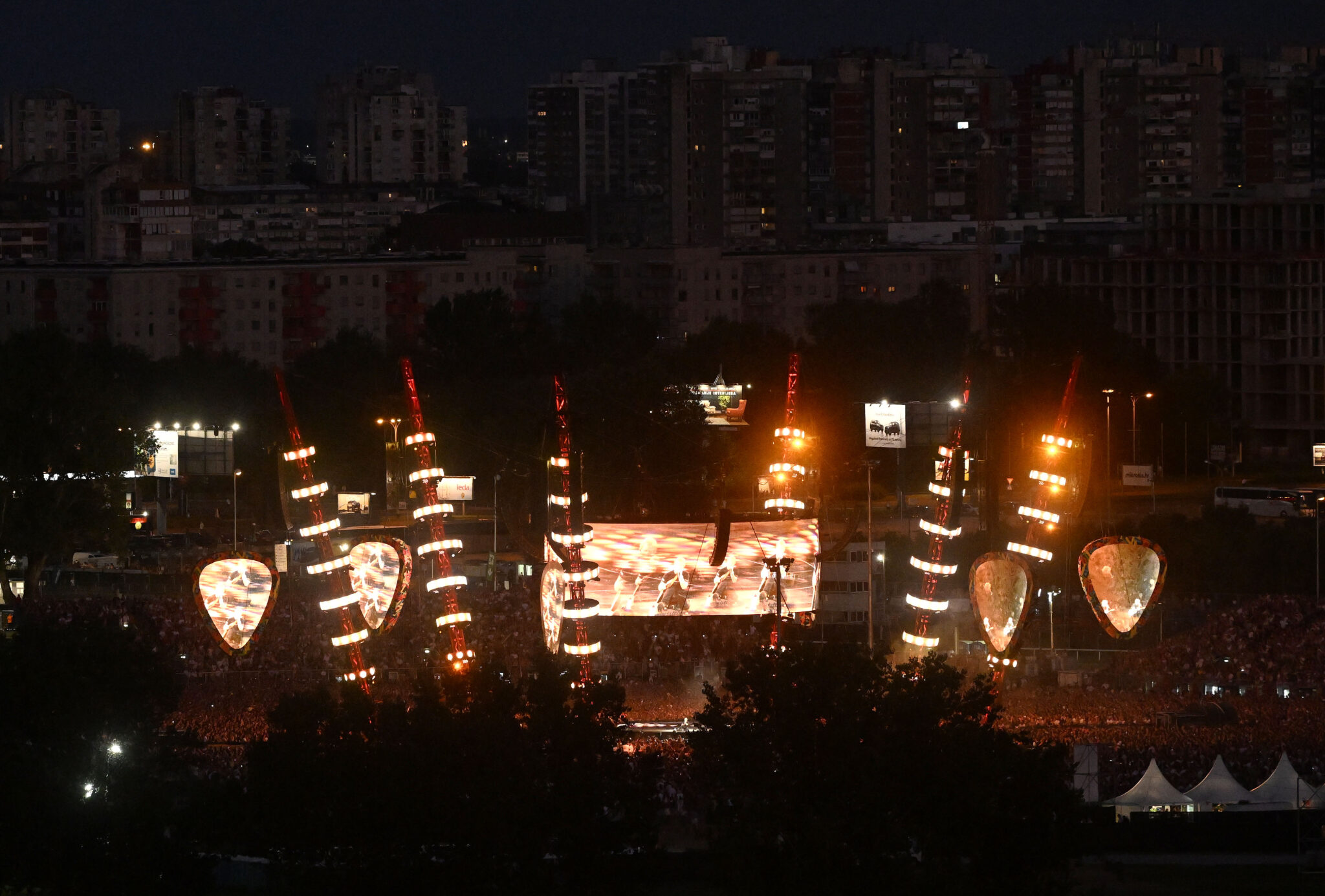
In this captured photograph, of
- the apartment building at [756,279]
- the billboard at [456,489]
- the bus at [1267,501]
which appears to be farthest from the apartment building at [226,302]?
the bus at [1267,501]

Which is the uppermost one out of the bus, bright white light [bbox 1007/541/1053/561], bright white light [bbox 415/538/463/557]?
bright white light [bbox 415/538/463/557]

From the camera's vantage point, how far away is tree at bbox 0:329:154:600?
122 feet

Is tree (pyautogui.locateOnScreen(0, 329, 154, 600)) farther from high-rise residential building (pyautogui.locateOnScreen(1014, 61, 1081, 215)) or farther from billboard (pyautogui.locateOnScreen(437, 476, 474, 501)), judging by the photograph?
high-rise residential building (pyautogui.locateOnScreen(1014, 61, 1081, 215))

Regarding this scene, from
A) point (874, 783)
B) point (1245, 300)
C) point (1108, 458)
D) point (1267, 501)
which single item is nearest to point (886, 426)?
point (1108, 458)

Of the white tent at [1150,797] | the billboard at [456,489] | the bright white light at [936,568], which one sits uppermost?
the bright white light at [936,568]

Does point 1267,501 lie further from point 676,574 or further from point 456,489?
point 676,574

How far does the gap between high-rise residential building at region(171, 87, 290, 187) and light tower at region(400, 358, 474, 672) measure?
300 ft

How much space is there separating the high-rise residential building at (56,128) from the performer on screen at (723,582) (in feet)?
302

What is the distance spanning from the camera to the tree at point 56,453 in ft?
122

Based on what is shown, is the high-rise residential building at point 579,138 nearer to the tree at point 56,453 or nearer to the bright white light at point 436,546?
the tree at point 56,453

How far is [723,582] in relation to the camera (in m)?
30.6

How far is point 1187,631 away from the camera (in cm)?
3078

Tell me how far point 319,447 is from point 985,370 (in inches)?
510

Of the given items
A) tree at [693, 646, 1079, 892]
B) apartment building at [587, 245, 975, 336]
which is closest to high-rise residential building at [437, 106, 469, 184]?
apartment building at [587, 245, 975, 336]
